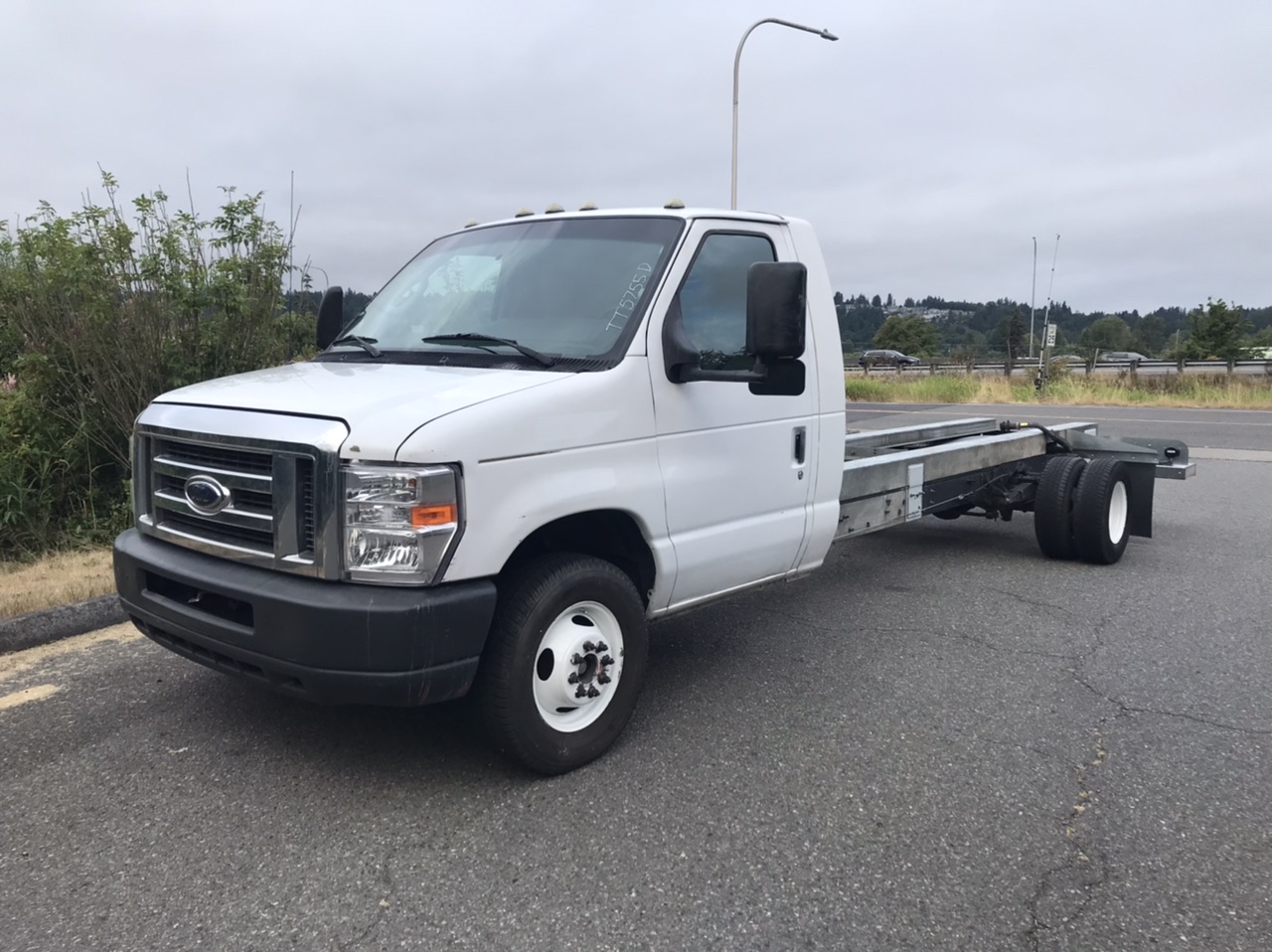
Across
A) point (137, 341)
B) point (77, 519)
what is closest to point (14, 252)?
point (137, 341)

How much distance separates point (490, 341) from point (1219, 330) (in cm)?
5127

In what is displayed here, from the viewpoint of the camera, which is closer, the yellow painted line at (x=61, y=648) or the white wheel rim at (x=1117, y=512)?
the yellow painted line at (x=61, y=648)

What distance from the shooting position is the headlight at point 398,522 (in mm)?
3061

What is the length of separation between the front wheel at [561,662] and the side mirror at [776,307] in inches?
41.3

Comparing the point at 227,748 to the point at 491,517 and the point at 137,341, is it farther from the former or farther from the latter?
the point at 137,341

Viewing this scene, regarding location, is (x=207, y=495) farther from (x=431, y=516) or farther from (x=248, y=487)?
(x=431, y=516)

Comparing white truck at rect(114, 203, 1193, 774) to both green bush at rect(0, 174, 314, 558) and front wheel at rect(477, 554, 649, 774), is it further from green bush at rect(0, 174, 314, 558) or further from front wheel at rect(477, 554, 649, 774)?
green bush at rect(0, 174, 314, 558)

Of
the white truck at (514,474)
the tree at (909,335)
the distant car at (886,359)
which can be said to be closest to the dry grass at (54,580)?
the white truck at (514,474)

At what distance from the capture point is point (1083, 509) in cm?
692

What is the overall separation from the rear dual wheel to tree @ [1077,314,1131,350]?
271 ft

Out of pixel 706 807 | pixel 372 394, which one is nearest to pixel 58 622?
pixel 372 394

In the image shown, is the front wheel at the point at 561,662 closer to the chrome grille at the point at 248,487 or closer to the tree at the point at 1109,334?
the chrome grille at the point at 248,487

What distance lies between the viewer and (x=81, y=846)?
10.2 ft

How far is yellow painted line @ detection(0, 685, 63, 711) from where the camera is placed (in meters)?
4.27
